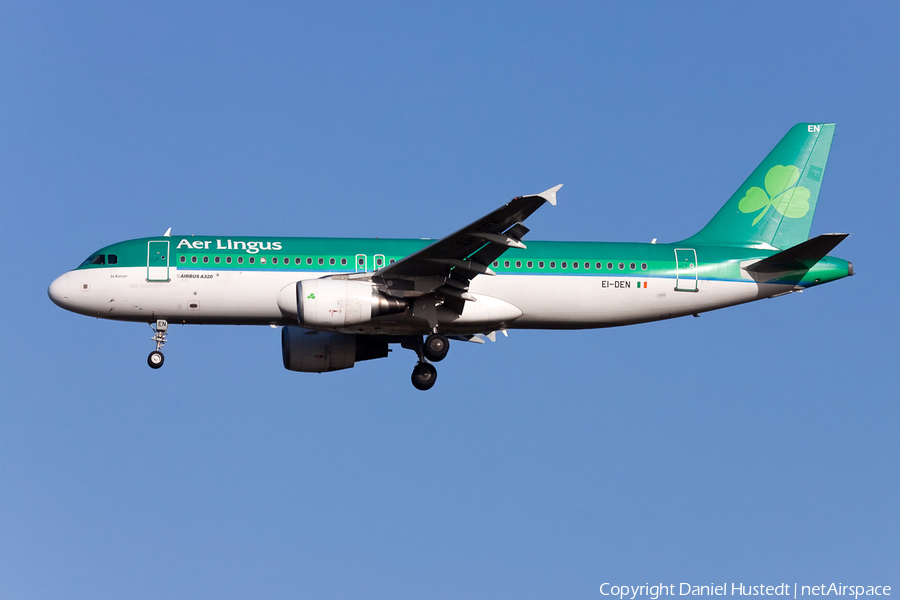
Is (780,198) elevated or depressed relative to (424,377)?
elevated

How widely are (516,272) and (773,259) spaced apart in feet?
25.8

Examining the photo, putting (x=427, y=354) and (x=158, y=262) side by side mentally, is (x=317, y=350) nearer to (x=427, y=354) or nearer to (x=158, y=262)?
(x=427, y=354)

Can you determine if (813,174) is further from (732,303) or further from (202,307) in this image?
(202,307)

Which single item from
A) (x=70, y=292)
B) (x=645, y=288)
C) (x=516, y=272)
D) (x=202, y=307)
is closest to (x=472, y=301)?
(x=516, y=272)

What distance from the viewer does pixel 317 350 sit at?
115ft

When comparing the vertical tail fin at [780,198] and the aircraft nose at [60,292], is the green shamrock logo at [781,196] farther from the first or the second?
the aircraft nose at [60,292]

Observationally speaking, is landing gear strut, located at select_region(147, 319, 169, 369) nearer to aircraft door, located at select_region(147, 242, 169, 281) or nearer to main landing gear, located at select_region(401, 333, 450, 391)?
aircraft door, located at select_region(147, 242, 169, 281)

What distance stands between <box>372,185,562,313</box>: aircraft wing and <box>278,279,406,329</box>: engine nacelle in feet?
1.56

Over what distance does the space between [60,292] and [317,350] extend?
7.87m

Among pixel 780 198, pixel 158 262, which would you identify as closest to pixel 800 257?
pixel 780 198

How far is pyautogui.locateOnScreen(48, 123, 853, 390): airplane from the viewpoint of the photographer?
30.9m

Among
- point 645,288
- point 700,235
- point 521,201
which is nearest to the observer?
point 521,201

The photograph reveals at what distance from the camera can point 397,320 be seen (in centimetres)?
3200

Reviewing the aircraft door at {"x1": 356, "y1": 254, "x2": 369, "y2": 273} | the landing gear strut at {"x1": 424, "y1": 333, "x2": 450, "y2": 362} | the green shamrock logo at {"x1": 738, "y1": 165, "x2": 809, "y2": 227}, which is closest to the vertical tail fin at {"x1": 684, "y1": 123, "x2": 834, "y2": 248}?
the green shamrock logo at {"x1": 738, "y1": 165, "x2": 809, "y2": 227}
